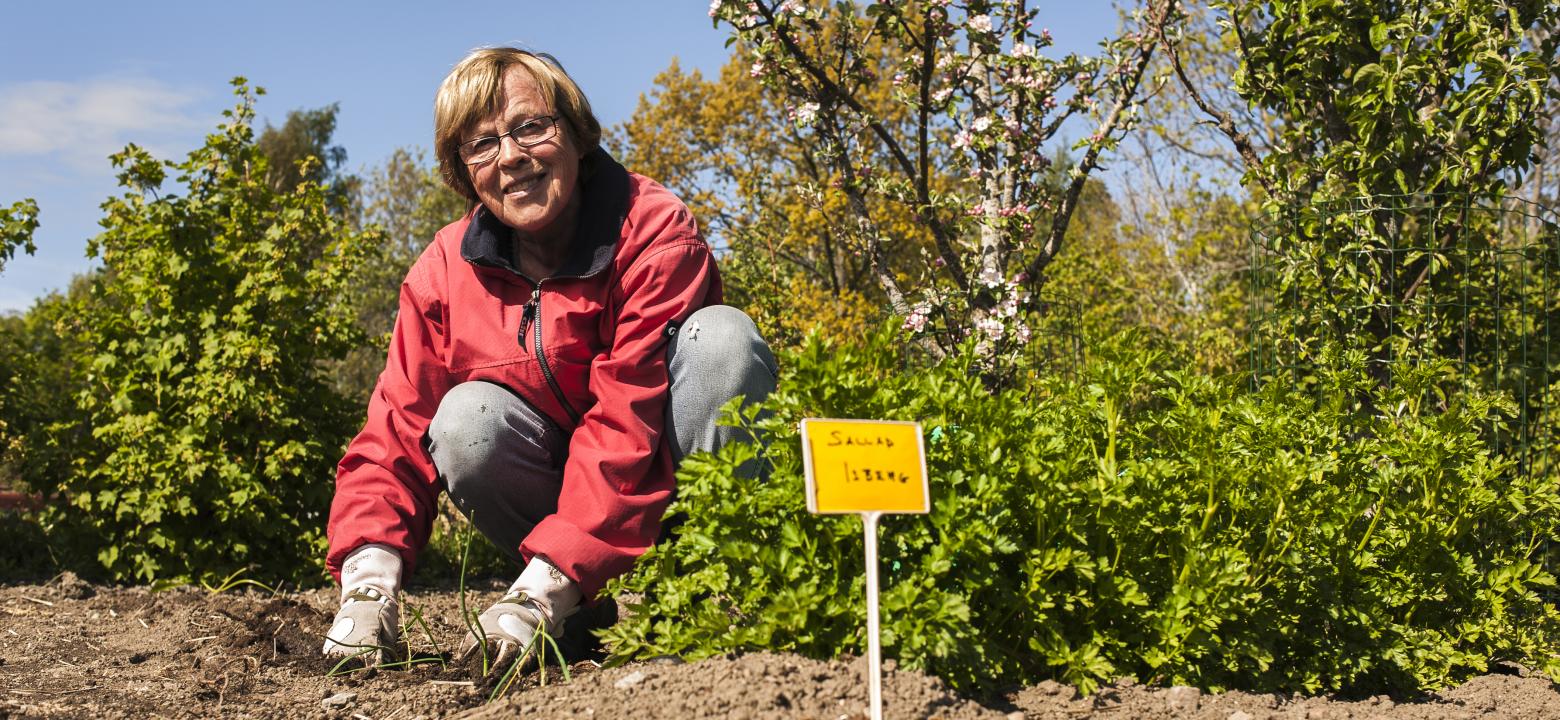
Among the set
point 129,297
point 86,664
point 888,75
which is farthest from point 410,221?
point 86,664

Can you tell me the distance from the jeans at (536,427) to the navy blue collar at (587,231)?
0.26 metres

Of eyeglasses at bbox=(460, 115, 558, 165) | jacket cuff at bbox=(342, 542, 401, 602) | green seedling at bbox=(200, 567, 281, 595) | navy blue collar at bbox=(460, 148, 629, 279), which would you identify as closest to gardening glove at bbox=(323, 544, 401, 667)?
jacket cuff at bbox=(342, 542, 401, 602)

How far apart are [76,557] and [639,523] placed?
3.02m

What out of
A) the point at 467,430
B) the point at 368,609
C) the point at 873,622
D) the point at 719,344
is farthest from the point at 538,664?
the point at 873,622

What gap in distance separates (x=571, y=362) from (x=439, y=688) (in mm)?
742

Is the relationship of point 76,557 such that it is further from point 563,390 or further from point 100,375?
point 563,390

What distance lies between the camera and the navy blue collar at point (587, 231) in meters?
2.62

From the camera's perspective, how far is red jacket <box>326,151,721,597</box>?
2418mm

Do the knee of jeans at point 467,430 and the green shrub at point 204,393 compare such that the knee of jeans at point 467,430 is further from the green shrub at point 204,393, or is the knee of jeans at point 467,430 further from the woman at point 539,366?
the green shrub at point 204,393

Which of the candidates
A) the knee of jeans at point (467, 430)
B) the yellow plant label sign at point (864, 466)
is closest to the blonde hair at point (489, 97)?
the knee of jeans at point (467, 430)

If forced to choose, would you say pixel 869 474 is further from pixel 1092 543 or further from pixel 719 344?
pixel 719 344

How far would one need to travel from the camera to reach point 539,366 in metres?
2.66

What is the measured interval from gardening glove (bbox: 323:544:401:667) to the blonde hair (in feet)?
2.88

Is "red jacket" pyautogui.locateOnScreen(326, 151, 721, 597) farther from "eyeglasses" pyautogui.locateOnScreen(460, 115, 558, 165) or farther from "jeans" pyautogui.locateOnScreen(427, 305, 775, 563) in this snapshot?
"eyeglasses" pyautogui.locateOnScreen(460, 115, 558, 165)
